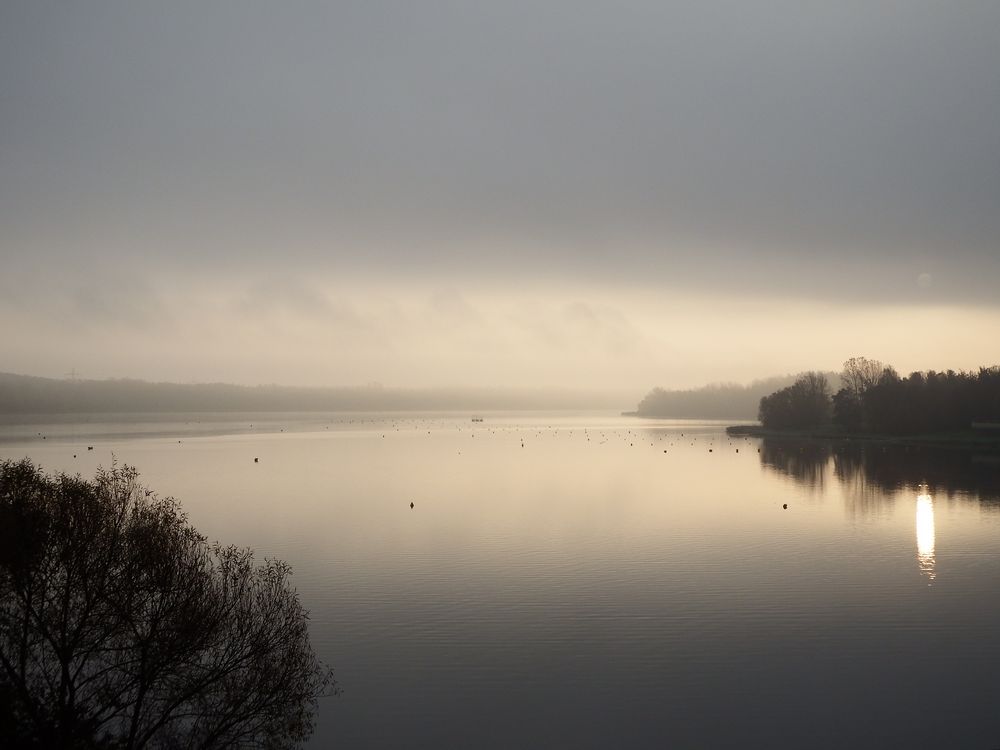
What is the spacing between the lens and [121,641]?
22.5 m

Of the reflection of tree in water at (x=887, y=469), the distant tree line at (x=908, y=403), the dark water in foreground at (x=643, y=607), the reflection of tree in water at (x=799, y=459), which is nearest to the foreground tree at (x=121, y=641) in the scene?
the dark water in foreground at (x=643, y=607)

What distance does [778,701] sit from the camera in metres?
24.3

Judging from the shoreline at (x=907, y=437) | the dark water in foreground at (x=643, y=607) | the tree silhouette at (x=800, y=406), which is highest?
the tree silhouette at (x=800, y=406)

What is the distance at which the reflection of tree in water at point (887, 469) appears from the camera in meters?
72.6

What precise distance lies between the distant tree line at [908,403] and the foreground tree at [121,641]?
14098 centimetres

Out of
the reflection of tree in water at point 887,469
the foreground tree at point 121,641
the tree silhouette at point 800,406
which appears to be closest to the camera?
the foreground tree at point 121,641

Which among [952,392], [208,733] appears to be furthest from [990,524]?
[952,392]

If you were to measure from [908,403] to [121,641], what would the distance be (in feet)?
487

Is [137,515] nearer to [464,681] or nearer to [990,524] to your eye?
[464,681]

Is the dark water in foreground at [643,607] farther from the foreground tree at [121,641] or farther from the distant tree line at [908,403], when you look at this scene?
the distant tree line at [908,403]

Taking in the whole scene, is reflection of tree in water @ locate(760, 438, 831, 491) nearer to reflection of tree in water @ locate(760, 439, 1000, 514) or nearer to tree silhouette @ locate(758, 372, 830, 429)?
reflection of tree in water @ locate(760, 439, 1000, 514)

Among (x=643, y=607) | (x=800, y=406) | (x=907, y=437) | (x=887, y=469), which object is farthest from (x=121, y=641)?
(x=800, y=406)

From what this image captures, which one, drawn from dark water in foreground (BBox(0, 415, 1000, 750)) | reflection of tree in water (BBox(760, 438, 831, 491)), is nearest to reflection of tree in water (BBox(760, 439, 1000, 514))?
reflection of tree in water (BBox(760, 438, 831, 491))

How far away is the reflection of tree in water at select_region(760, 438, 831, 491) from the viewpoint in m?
88.9
